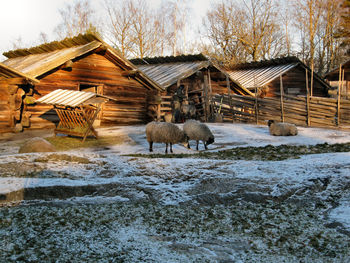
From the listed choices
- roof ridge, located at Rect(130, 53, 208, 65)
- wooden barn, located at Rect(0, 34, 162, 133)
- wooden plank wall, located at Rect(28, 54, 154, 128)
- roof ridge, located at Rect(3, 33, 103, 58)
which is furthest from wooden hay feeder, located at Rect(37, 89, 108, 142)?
roof ridge, located at Rect(130, 53, 208, 65)

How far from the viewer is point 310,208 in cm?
430

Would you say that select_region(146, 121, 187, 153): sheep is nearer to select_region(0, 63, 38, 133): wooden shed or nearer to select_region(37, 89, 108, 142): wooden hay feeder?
select_region(37, 89, 108, 142): wooden hay feeder

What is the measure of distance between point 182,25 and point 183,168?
33.7m

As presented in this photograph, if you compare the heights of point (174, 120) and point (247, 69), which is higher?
point (247, 69)

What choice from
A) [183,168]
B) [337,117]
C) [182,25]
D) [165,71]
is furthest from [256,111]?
[182,25]

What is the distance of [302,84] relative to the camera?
27.1 metres

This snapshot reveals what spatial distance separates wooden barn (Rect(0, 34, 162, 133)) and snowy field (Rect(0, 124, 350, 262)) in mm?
9157

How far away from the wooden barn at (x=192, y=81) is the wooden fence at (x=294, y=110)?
1226 millimetres

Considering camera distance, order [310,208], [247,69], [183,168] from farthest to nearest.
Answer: [247,69] < [183,168] < [310,208]

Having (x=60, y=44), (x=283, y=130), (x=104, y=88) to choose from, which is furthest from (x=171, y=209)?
(x=60, y=44)

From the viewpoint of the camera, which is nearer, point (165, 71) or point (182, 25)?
point (165, 71)

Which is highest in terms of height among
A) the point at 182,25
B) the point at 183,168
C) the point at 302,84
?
the point at 182,25

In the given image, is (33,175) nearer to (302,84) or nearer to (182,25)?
(302,84)

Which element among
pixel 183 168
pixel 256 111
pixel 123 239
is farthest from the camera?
pixel 256 111
